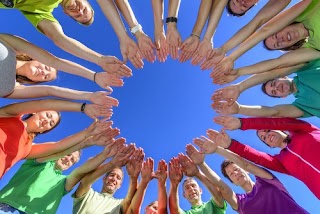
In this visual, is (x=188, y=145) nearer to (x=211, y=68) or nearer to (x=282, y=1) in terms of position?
(x=211, y=68)

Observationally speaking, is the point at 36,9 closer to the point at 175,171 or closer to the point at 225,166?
the point at 175,171

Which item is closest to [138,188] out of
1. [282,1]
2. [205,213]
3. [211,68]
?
[205,213]

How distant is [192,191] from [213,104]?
2125 millimetres

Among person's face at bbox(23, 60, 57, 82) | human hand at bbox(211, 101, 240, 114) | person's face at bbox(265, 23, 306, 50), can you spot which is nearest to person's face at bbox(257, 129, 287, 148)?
human hand at bbox(211, 101, 240, 114)

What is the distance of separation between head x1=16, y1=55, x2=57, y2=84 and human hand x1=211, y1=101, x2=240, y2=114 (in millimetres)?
3326

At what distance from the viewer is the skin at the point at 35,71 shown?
5.45 meters

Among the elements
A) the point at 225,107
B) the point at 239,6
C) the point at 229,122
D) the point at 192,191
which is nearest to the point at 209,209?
the point at 192,191

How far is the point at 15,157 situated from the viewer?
531 centimetres

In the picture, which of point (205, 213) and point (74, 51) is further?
point (205, 213)

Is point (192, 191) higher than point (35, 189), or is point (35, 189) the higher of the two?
point (192, 191)

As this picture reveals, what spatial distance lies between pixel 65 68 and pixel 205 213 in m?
4.14

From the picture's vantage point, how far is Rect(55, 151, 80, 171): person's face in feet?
22.2

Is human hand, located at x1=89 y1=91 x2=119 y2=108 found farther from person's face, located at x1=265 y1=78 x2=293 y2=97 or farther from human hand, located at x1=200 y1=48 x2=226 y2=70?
person's face, located at x1=265 y1=78 x2=293 y2=97

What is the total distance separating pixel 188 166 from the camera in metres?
7.49
